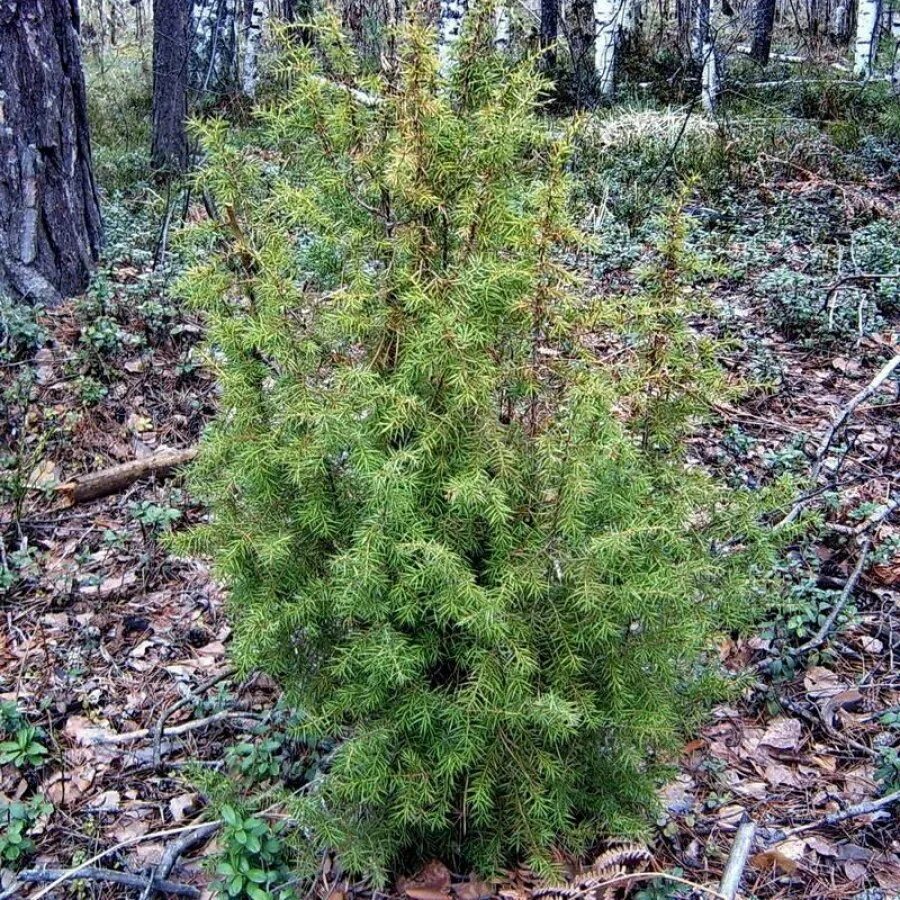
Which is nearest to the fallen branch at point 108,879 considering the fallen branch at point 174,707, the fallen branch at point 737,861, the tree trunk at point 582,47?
the fallen branch at point 174,707

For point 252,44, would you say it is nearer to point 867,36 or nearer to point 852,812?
point 867,36

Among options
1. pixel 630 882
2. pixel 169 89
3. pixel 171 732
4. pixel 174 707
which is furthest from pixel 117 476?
pixel 169 89

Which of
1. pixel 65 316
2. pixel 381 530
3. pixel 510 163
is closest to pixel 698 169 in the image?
pixel 65 316

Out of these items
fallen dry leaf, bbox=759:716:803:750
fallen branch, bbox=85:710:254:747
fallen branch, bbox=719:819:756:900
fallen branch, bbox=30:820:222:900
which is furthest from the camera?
fallen branch, bbox=85:710:254:747

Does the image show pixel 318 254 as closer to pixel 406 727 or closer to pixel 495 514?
pixel 495 514

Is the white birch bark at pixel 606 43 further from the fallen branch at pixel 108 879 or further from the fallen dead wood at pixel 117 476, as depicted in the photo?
the fallen branch at pixel 108 879

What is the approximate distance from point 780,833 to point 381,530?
1.72 meters

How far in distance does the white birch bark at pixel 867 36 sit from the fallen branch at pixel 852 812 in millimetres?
11325

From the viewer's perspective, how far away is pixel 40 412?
4.65 m

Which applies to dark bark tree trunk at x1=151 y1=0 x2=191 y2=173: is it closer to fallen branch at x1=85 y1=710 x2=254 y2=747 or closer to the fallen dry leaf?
fallen branch at x1=85 y1=710 x2=254 y2=747

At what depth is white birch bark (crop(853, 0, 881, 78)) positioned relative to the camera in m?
11.3

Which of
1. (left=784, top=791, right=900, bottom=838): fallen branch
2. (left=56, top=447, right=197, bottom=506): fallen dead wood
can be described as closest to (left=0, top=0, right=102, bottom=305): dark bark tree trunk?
(left=56, top=447, right=197, bottom=506): fallen dead wood

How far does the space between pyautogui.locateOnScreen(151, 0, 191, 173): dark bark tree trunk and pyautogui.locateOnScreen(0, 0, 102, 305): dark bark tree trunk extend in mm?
2765

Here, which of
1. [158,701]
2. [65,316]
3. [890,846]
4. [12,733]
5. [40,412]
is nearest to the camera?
[890,846]
